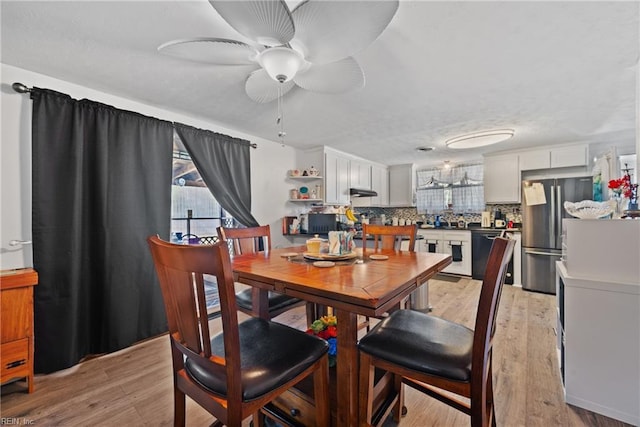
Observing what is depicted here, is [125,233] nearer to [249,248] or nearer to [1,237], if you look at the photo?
[1,237]

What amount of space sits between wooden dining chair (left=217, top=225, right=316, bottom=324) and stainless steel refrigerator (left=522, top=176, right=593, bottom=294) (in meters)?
3.60

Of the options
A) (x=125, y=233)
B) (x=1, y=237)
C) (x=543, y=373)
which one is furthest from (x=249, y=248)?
(x=543, y=373)

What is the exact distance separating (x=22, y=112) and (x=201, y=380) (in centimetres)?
236

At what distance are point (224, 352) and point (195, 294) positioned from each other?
9.2 inches

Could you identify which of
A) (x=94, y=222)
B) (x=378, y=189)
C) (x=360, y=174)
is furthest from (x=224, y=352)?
(x=378, y=189)

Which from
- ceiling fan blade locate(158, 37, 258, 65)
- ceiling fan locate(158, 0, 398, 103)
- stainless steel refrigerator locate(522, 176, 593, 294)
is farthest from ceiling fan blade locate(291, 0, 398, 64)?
stainless steel refrigerator locate(522, 176, 593, 294)

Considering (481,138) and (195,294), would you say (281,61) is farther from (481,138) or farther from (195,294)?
(481,138)

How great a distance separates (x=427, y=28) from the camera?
Answer: 1.48 metres

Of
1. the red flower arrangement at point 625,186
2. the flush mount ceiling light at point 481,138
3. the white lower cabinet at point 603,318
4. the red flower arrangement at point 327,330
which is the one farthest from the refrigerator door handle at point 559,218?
the red flower arrangement at point 327,330

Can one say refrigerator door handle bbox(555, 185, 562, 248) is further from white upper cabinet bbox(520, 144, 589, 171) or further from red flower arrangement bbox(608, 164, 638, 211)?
red flower arrangement bbox(608, 164, 638, 211)

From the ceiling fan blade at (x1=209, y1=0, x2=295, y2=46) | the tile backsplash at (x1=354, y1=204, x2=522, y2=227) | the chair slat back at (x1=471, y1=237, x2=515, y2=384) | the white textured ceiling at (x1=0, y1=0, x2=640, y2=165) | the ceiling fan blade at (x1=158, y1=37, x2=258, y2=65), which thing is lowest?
the chair slat back at (x1=471, y1=237, x2=515, y2=384)

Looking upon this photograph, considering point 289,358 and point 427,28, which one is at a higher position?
point 427,28

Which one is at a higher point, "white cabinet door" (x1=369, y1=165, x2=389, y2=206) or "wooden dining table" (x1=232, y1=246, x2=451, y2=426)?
"white cabinet door" (x1=369, y1=165, x2=389, y2=206)

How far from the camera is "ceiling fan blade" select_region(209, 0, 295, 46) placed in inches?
39.9
